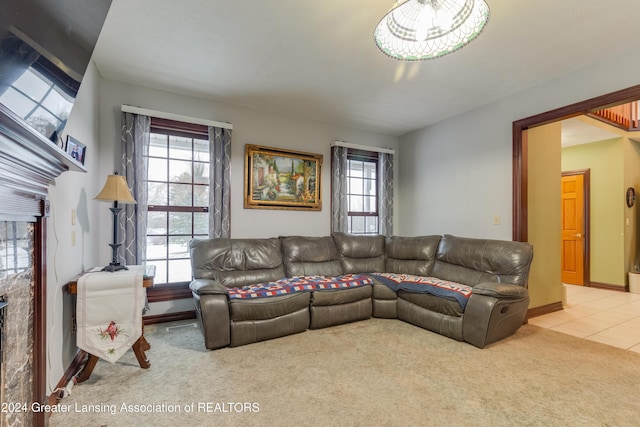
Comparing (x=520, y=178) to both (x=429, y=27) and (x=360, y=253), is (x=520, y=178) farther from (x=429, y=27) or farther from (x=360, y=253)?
(x=429, y=27)

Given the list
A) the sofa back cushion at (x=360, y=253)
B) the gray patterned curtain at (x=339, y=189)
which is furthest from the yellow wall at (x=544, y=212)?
the gray patterned curtain at (x=339, y=189)

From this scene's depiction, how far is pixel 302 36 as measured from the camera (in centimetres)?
A: 238

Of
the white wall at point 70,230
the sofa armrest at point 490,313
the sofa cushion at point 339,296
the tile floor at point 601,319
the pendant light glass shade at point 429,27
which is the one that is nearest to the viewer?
the pendant light glass shade at point 429,27

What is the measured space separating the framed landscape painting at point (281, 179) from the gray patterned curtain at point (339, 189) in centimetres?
21

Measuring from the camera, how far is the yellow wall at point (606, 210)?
16.1 ft

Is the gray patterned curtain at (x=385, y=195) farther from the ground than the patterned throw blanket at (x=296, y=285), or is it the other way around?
the gray patterned curtain at (x=385, y=195)

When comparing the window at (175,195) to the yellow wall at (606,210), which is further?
the yellow wall at (606,210)

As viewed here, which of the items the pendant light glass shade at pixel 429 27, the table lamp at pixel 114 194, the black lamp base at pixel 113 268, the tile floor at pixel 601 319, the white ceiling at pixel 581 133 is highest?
the white ceiling at pixel 581 133

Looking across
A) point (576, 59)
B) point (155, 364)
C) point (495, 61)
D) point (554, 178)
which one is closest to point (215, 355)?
point (155, 364)

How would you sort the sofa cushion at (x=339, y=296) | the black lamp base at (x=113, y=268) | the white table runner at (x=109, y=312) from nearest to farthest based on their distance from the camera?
1. the white table runner at (x=109, y=312)
2. the black lamp base at (x=113, y=268)
3. the sofa cushion at (x=339, y=296)

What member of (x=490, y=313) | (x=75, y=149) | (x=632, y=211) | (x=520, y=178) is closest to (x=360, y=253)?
(x=490, y=313)

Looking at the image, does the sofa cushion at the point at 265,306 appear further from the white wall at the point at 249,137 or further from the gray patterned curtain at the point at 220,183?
the white wall at the point at 249,137

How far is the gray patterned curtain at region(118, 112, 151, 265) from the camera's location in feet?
10.2

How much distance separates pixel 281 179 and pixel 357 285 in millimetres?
1787
